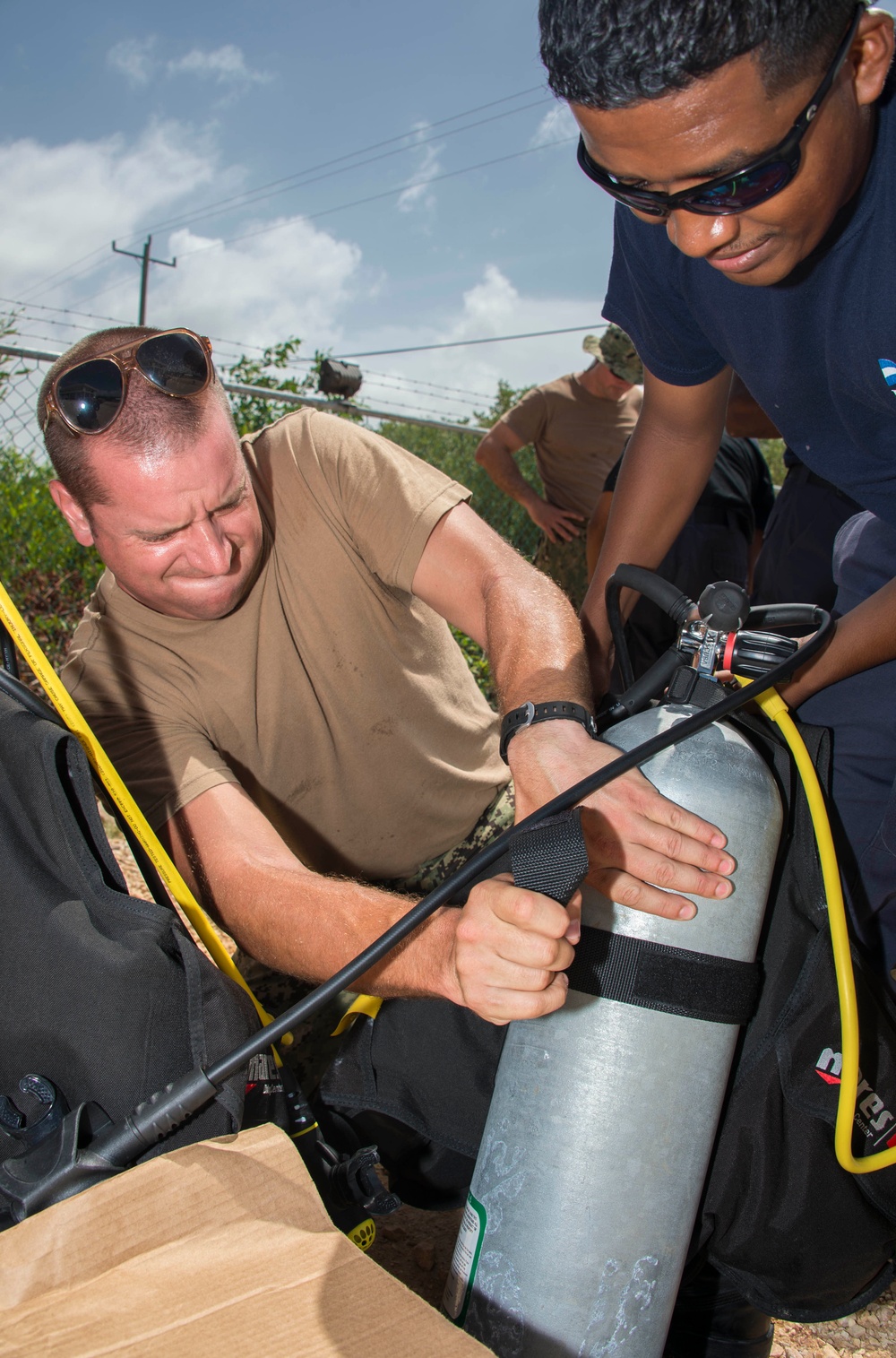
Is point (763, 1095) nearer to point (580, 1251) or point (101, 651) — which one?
point (580, 1251)

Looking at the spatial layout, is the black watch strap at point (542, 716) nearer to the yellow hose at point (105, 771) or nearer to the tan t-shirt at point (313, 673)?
the yellow hose at point (105, 771)

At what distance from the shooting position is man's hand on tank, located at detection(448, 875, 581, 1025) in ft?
3.58

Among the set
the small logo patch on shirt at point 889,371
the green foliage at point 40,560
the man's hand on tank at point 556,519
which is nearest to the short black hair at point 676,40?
the small logo patch on shirt at point 889,371

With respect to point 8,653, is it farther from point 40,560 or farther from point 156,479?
point 40,560

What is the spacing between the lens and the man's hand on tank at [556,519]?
5.64 m

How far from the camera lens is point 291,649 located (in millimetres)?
2244

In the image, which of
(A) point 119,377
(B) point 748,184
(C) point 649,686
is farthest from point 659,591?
(A) point 119,377

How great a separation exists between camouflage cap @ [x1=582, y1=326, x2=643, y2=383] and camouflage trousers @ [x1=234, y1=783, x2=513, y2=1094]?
3.03 m

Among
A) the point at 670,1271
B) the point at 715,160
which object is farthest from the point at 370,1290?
the point at 715,160

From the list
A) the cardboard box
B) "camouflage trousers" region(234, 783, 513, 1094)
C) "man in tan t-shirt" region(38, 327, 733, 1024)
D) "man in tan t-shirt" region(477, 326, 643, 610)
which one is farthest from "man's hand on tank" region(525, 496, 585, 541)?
the cardboard box

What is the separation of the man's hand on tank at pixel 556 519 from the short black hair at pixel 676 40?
4.40 meters

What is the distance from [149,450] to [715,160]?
1.17m

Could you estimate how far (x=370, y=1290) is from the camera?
0.82 m

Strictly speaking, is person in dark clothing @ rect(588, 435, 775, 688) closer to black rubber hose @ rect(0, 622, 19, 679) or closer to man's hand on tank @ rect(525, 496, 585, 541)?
man's hand on tank @ rect(525, 496, 585, 541)
